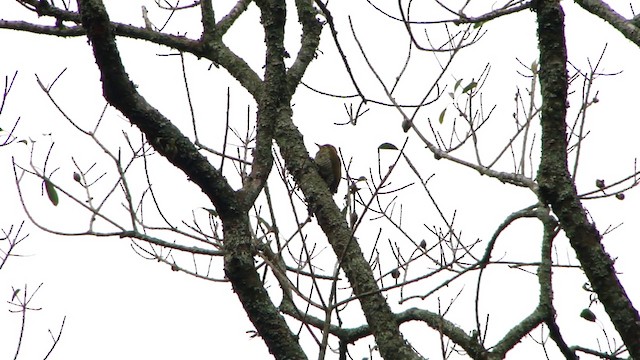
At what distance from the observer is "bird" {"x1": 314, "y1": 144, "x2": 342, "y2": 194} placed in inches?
138

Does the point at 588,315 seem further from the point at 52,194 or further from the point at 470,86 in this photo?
the point at 52,194

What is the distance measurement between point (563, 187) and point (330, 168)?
1370mm

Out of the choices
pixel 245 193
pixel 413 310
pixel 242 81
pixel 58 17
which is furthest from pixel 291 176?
pixel 245 193

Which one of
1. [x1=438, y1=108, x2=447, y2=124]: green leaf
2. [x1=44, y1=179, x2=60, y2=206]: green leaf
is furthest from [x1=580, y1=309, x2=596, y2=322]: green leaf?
[x1=44, y1=179, x2=60, y2=206]: green leaf

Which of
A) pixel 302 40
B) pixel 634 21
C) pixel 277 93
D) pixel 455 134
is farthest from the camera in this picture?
pixel 302 40

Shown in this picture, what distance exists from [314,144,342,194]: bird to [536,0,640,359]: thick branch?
4.15 ft

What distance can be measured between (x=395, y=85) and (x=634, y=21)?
3.08 ft

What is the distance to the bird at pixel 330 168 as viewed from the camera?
352cm

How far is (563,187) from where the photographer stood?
2338mm

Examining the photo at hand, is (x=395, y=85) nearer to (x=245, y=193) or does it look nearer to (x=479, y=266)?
(x=479, y=266)

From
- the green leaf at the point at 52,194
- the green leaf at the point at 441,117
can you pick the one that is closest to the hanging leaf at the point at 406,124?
the green leaf at the point at 441,117

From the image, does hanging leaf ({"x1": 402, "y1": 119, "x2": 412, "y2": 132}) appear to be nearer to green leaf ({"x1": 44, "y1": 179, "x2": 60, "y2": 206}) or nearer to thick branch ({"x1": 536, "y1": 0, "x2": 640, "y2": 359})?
thick branch ({"x1": 536, "y1": 0, "x2": 640, "y2": 359})

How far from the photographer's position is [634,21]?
2867 millimetres

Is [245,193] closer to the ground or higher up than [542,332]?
closer to the ground
